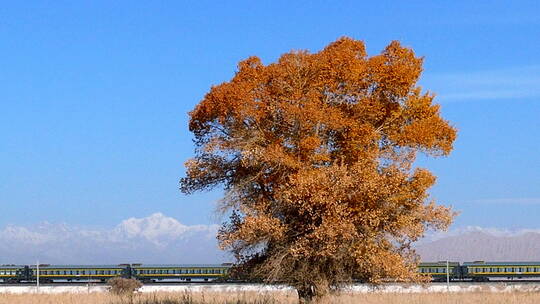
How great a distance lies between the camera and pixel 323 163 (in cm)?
3941

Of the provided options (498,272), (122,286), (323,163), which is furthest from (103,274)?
(323,163)

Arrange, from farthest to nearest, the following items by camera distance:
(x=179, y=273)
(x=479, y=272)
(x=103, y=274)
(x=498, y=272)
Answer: (x=103, y=274) → (x=179, y=273) → (x=498, y=272) → (x=479, y=272)

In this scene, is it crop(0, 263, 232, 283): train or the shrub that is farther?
crop(0, 263, 232, 283): train

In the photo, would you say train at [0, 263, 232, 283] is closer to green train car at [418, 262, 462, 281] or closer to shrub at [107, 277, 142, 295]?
green train car at [418, 262, 462, 281]

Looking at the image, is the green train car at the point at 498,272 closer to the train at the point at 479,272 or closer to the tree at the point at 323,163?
the train at the point at 479,272

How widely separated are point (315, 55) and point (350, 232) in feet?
25.9

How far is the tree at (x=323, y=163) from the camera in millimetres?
37594

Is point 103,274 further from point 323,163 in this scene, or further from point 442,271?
point 323,163

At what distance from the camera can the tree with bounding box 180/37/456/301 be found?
37.6 m

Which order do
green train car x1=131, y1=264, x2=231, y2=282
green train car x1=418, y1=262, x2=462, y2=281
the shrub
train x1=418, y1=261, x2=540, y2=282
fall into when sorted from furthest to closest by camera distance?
green train car x1=131, y1=264, x2=231, y2=282, train x1=418, y1=261, x2=540, y2=282, green train car x1=418, y1=262, x2=462, y2=281, the shrub

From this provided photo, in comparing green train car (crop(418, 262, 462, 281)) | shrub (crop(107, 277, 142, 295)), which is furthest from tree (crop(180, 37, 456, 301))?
green train car (crop(418, 262, 462, 281))

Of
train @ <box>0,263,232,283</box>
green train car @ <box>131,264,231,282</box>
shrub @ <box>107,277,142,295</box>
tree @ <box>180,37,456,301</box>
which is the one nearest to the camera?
tree @ <box>180,37,456,301</box>

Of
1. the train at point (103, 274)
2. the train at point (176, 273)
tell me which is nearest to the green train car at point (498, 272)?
the train at point (176, 273)

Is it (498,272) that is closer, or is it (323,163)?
(323,163)
